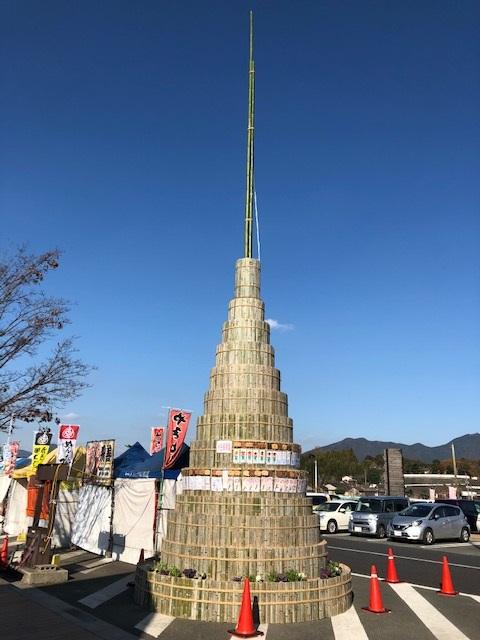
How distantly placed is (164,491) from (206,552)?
6313mm

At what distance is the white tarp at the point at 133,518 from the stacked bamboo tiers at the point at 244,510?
197 inches

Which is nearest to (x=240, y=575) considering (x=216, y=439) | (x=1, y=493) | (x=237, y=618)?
(x=237, y=618)

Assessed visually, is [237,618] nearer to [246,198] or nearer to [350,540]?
[246,198]

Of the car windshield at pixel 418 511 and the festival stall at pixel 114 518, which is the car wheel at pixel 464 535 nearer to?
the car windshield at pixel 418 511

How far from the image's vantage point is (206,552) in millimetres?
10109

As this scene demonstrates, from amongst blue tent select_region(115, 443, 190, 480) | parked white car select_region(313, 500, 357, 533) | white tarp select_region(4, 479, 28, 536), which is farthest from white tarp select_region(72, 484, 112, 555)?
parked white car select_region(313, 500, 357, 533)

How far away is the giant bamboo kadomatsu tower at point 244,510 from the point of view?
9.45 metres

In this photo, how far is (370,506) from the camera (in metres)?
26.2

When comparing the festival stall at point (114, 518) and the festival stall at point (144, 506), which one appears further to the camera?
the festival stall at point (114, 518)

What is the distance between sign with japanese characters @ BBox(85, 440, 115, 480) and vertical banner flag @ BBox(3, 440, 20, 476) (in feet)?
24.8

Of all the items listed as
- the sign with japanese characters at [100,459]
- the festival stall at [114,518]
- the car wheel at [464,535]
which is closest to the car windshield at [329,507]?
the car wheel at [464,535]

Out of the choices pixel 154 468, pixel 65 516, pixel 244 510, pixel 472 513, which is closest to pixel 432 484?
pixel 472 513

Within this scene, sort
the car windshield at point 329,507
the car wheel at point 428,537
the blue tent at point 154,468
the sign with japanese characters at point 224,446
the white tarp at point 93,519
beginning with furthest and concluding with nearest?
the car windshield at point 329,507 < the car wheel at point 428,537 < the white tarp at point 93,519 < the blue tent at point 154,468 < the sign with japanese characters at point 224,446

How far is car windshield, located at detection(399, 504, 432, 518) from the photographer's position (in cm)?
2362
